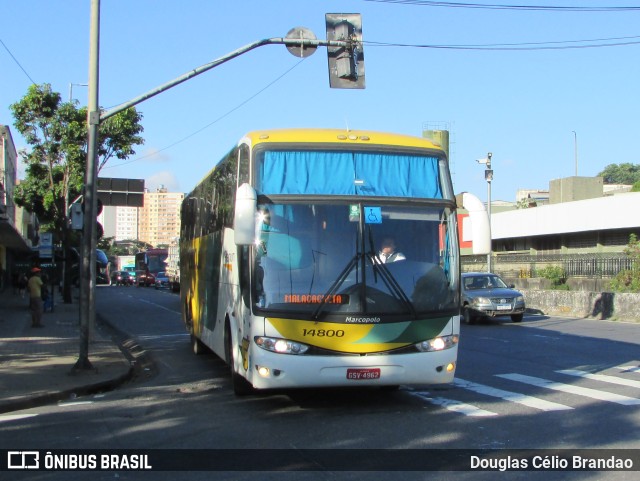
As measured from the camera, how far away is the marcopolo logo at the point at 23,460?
665 cm

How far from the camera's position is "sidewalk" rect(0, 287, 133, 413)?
406 inches

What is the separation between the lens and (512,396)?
9883mm

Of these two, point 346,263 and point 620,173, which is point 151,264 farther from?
point 620,173

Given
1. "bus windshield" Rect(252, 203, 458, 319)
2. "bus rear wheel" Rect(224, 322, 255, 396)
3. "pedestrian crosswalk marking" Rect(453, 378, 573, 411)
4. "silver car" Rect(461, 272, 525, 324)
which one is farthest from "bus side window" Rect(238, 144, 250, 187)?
"silver car" Rect(461, 272, 525, 324)

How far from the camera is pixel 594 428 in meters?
7.86

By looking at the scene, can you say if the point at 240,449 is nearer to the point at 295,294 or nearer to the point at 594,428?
the point at 295,294

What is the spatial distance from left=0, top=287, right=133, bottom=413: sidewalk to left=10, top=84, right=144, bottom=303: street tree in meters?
11.4

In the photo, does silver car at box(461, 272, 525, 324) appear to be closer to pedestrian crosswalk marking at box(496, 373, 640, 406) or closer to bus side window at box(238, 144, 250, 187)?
pedestrian crosswalk marking at box(496, 373, 640, 406)

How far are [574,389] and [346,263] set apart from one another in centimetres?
431

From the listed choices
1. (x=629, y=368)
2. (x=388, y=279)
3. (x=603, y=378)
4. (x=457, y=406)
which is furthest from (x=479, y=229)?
(x=629, y=368)

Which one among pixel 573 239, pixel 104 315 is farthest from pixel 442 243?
pixel 573 239

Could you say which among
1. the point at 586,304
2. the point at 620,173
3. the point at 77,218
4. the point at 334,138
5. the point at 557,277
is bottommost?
the point at 586,304

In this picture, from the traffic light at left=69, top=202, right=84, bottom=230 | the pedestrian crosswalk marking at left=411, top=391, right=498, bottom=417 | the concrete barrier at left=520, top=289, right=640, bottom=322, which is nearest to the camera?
the pedestrian crosswalk marking at left=411, top=391, right=498, bottom=417

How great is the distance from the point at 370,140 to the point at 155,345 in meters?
10.5
